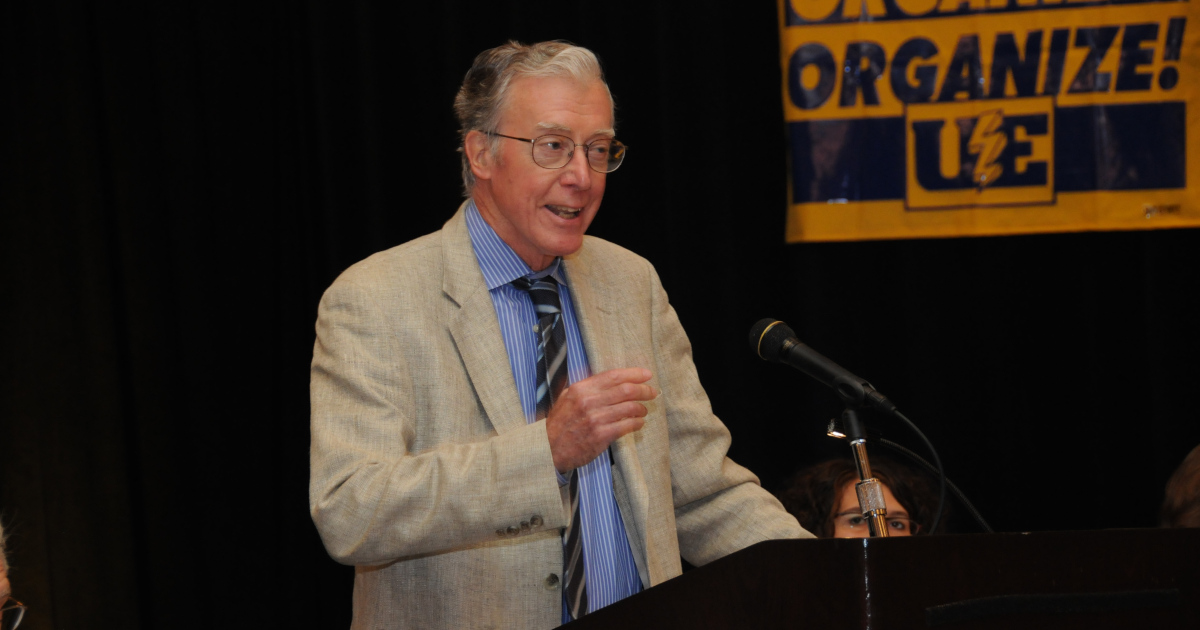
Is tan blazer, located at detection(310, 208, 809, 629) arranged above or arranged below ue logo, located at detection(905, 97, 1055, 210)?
below

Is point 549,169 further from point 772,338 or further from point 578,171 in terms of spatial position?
point 772,338

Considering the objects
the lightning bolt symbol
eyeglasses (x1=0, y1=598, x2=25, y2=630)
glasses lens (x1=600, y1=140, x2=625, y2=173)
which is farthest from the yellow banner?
eyeglasses (x1=0, y1=598, x2=25, y2=630)

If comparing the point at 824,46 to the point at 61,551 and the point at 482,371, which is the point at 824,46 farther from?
the point at 61,551

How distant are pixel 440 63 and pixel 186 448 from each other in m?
1.56

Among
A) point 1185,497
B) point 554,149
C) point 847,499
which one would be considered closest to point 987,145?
point 847,499

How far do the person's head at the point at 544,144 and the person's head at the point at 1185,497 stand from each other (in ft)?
4.23

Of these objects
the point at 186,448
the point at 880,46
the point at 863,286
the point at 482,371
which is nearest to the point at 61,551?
the point at 186,448

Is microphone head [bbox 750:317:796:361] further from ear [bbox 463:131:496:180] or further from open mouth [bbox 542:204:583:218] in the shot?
ear [bbox 463:131:496:180]

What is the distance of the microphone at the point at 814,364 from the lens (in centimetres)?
152

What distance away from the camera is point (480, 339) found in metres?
1.82

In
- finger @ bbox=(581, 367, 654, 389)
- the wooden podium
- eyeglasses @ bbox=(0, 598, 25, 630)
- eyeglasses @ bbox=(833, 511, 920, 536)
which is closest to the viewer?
the wooden podium

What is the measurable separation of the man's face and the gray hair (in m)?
0.02

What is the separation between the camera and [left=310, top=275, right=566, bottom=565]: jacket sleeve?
1.54 m

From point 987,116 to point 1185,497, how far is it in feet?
5.35
